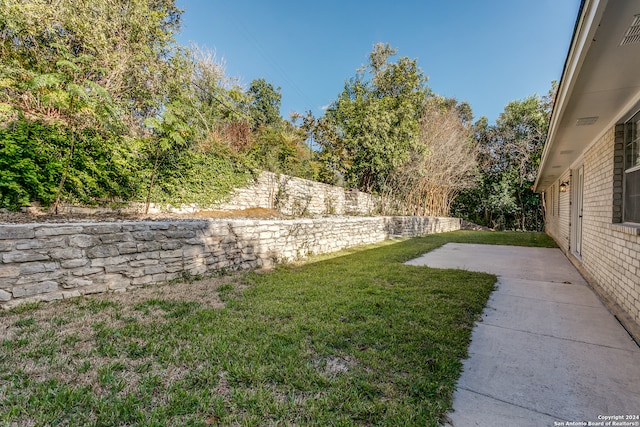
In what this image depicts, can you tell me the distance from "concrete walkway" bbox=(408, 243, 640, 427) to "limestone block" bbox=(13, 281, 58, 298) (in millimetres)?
3912

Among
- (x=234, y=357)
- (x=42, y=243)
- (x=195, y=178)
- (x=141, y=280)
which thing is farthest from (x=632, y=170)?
(x=195, y=178)

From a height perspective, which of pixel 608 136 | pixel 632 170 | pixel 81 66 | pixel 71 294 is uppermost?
pixel 81 66


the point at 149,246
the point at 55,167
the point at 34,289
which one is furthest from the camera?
the point at 55,167

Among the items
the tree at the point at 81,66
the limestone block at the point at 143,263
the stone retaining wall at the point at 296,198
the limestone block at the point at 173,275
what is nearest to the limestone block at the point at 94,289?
the limestone block at the point at 143,263

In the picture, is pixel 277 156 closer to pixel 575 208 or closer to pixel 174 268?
pixel 174 268

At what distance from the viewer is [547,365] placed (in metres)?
2.16

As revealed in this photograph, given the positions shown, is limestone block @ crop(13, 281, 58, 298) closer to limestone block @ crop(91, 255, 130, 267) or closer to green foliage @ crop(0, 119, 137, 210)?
limestone block @ crop(91, 255, 130, 267)

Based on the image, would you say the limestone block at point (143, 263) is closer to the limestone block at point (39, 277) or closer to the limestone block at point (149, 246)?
the limestone block at point (149, 246)

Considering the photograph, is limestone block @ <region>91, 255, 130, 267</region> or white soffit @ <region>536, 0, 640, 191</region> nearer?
white soffit @ <region>536, 0, 640, 191</region>

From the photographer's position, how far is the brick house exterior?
200cm

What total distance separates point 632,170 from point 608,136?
918mm

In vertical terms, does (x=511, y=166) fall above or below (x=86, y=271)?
above

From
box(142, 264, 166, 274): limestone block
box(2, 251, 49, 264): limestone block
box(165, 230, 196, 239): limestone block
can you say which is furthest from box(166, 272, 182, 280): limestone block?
box(2, 251, 49, 264): limestone block

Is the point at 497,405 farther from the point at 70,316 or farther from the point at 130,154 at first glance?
the point at 130,154
